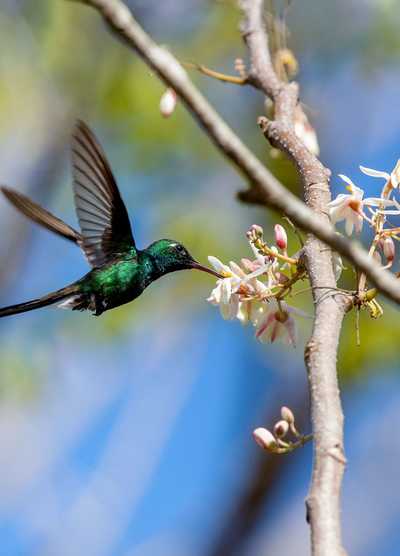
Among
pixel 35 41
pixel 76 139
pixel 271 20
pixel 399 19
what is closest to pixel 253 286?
pixel 76 139

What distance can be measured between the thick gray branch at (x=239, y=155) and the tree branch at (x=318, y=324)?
0.30 m

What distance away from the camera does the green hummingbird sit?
3.43 m

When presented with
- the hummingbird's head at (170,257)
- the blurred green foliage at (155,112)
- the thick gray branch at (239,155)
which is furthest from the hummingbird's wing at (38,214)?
the blurred green foliage at (155,112)

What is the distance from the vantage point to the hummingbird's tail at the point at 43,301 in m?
3.21

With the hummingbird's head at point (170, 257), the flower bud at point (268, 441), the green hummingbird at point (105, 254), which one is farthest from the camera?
the hummingbird's head at point (170, 257)

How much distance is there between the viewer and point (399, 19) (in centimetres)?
810

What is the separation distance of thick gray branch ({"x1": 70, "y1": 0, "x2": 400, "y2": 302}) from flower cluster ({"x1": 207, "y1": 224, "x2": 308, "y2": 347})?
952 mm

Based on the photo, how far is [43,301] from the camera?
342 cm

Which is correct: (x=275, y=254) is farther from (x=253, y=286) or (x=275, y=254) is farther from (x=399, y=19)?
(x=399, y=19)

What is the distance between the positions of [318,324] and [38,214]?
75.6 inches

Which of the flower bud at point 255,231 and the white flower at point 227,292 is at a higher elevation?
the flower bud at point 255,231

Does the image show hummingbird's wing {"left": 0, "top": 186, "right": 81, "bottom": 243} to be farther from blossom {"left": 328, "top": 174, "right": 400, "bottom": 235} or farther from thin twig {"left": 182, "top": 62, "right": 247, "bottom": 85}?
blossom {"left": 328, "top": 174, "right": 400, "bottom": 235}

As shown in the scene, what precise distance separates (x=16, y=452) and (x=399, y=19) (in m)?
5.19

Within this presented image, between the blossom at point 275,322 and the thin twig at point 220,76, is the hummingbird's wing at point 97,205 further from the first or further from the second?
the blossom at point 275,322
